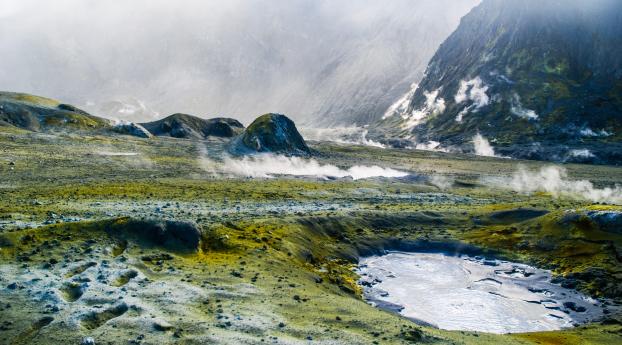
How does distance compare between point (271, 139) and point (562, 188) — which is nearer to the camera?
point (562, 188)

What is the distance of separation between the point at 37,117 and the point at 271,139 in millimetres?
81703

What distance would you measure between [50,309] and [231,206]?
117 ft

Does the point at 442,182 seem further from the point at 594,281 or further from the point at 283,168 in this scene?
the point at 594,281

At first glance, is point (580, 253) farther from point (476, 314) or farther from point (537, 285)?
point (476, 314)

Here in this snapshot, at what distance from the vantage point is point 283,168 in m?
119

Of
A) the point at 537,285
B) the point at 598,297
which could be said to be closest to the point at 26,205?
the point at 537,285

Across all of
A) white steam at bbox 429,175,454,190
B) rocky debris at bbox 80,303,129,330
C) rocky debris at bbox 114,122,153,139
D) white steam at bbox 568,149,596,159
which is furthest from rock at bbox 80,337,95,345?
white steam at bbox 568,149,596,159

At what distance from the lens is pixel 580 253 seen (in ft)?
159

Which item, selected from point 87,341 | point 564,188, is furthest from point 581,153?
point 87,341

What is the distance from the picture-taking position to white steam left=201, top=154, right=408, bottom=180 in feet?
349

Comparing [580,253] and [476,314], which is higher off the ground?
[580,253]

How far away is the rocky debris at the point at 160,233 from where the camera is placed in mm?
37094

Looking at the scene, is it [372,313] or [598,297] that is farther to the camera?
[598,297]

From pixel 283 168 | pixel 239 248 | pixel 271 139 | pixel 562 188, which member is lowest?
pixel 239 248
